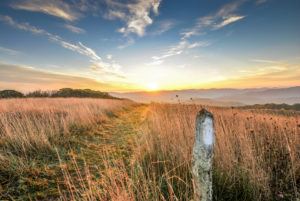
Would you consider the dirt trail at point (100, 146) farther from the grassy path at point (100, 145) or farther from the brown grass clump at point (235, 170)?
the brown grass clump at point (235, 170)

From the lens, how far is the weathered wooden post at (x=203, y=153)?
168 cm

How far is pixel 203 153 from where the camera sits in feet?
5.53

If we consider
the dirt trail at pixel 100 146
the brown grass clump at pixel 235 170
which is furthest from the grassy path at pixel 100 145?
the brown grass clump at pixel 235 170

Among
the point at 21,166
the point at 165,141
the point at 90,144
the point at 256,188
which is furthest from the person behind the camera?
the point at 90,144

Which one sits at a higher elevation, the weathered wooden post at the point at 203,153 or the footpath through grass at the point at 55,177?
the weathered wooden post at the point at 203,153

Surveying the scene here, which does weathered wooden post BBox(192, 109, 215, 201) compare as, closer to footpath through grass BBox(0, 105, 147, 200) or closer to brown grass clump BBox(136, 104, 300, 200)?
brown grass clump BBox(136, 104, 300, 200)

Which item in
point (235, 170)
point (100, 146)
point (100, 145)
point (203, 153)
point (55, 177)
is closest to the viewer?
point (203, 153)

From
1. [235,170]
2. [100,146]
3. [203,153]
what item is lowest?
[100,146]

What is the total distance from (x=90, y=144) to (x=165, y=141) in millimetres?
2821

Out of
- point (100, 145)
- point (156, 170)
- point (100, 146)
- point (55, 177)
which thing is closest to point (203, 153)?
point (156, 170)

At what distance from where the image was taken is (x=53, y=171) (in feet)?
14.1

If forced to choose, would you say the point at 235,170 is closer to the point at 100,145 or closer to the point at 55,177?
the point at 55,177

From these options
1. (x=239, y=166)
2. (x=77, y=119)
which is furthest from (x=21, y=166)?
(x=77, y=119)

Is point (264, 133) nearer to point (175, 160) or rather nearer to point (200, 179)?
point (175, 160)
